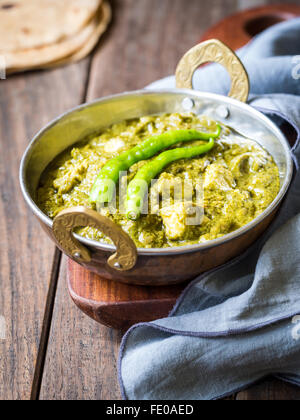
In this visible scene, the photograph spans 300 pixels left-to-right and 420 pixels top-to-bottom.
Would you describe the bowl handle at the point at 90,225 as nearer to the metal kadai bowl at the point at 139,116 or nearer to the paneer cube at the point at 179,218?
the metal kadai bowl at the point at 139,116

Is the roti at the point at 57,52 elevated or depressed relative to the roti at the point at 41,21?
depressed

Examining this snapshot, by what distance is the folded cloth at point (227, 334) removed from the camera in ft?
5.10

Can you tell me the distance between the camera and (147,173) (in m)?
1.86

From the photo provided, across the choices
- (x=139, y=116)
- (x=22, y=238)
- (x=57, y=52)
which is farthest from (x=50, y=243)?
(x=57, y=52)

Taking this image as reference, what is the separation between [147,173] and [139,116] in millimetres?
488

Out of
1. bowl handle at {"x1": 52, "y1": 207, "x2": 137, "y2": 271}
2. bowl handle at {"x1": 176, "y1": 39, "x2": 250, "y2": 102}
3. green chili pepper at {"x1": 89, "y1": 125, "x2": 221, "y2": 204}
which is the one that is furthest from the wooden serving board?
bowl handle at {"x1": 176, "y1": 39, "x2": 250, "y2": 102}

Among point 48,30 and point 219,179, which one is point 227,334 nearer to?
point 219,179

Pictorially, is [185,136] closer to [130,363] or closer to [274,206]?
[274,206]

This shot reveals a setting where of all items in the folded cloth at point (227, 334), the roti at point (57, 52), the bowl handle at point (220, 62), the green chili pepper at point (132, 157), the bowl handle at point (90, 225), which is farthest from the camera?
the roti at point (57, 52)

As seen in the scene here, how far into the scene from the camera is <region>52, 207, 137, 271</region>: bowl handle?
143 cm

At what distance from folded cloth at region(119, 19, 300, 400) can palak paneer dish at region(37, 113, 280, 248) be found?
0.16 meters

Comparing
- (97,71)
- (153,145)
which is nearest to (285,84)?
(153,145)

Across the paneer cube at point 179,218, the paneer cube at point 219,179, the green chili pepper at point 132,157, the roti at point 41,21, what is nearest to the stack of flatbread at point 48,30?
the roti at point 41,21

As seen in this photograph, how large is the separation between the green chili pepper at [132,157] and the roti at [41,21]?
1.47 meters
